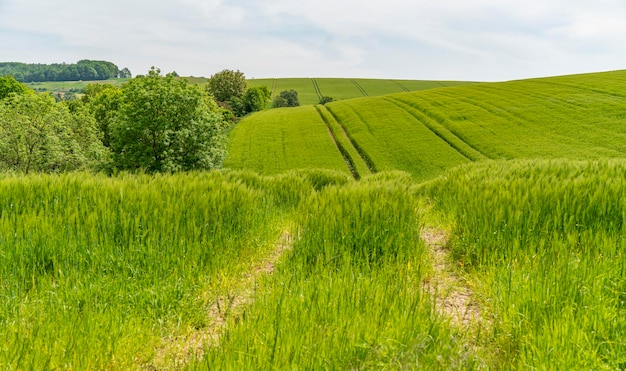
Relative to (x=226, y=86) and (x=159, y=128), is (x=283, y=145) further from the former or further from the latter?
(x=226, y=86)

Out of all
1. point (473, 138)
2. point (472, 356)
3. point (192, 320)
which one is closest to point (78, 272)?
point (192, 320)

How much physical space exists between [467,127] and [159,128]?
46380 millimetres

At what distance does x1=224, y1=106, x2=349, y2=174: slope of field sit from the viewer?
172 ft

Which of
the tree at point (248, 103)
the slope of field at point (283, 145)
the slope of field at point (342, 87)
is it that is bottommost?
the slope of field at point (283, 145)

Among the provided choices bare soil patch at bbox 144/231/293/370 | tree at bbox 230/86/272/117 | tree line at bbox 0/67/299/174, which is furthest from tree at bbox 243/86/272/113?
bare soil patch at bbox 144/231/293/370

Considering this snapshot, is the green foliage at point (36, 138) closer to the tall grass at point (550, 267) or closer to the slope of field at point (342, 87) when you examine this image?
the tall grass at point (550, 267)

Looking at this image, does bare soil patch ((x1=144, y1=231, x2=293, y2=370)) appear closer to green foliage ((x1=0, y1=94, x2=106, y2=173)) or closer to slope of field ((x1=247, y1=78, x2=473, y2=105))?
green foliage ((x1=0, y1=94, x2=106, y2=173))

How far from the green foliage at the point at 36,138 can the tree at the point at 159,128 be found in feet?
25.9

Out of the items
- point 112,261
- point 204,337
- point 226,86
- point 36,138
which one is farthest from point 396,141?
point 226,86

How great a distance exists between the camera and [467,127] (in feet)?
184

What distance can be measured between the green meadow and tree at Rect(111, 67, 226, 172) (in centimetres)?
2544

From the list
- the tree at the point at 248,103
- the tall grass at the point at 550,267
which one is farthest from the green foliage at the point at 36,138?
the tree at the point at 248,103

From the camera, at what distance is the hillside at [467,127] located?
46.4 meters

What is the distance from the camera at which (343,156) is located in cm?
5400
